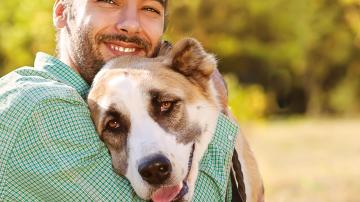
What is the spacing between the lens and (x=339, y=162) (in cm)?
1280

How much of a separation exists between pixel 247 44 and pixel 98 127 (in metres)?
22.8

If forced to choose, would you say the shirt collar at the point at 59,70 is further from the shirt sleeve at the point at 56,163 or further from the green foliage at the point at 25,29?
the green foliage at the point at 25,29

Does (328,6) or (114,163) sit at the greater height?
(114,163)

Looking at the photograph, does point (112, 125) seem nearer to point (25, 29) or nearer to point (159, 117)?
point (159, 117)

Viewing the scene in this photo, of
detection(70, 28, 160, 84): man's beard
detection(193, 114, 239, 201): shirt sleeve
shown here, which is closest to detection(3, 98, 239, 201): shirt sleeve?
detection(193, 114, 239, 201): shirt sleeve

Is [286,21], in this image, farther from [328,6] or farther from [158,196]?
[158,196]

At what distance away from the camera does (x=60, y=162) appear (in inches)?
103

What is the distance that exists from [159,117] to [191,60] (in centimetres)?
44

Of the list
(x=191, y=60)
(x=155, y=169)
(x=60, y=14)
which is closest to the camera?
(x=155, y=169)

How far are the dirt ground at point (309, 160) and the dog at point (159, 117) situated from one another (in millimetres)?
4399

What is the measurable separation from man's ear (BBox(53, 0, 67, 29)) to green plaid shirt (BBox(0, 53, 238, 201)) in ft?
2.76

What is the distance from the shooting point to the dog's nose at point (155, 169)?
276 cm

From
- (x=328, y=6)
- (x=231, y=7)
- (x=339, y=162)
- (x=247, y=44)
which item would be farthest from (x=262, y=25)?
(x=339, y=162)

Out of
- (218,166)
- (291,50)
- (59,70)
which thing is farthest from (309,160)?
(291,50)
